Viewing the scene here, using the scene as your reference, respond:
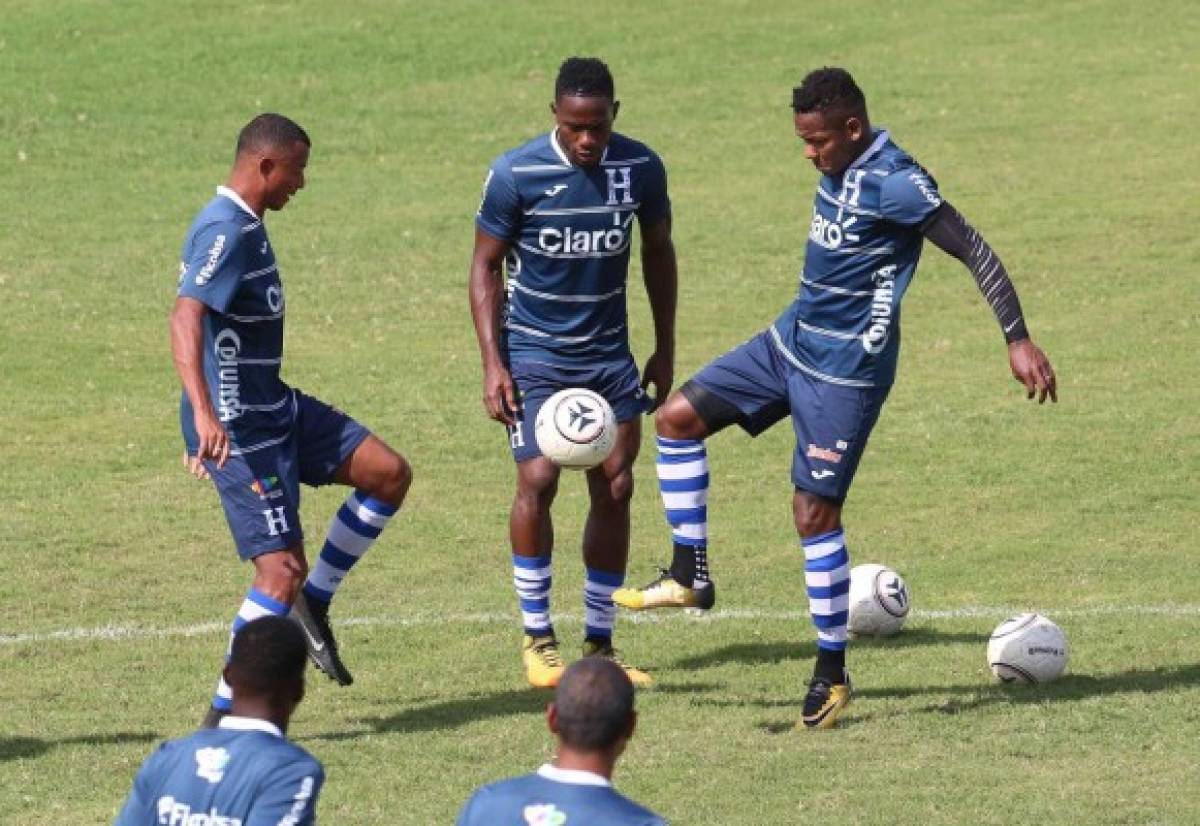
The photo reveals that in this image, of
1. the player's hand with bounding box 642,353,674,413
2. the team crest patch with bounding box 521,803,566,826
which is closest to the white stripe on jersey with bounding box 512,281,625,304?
the player's hand with bounding box 642,353,674,413

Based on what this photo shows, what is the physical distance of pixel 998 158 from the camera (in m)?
27.3

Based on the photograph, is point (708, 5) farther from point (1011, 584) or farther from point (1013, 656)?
point (1013, 656)

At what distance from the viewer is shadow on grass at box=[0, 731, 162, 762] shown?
425 inches

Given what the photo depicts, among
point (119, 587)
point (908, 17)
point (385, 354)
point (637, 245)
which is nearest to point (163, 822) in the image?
point (119, 587)

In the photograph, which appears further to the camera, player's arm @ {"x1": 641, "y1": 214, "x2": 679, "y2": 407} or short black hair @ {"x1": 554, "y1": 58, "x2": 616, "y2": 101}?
player's arm @ {"x1": 641, "y1": 214, "x2": 679, "y2": 407}

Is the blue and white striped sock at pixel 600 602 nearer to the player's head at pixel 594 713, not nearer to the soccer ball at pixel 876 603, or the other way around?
the soccer ball at pixel 876 603

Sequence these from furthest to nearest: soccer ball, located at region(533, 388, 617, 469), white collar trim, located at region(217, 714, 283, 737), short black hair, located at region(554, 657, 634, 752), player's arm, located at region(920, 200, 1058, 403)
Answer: soccer ball, located at region(533, 388, 617, 469) → player's arm, located at region(920, 200, 1058, 403) → white collar trim, located at region(217, 714, 283, 737) → short black hair, located at region(554, 657, 634, 752)

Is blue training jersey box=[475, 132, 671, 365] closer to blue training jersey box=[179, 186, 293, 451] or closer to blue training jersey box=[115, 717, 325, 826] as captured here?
blue training jersey box=[179, 186, 293, 451]

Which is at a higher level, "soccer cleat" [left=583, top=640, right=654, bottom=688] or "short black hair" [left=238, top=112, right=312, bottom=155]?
"short black hair" [left=238, top=112, right=312, bottom=155]

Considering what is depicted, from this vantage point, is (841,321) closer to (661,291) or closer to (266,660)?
(661,291)

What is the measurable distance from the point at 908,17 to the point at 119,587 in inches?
800

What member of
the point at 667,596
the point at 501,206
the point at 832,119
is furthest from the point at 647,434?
the point at 832,119

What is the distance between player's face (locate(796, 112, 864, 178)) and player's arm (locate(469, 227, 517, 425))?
4.92ft

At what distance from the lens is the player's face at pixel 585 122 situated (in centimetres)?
1149
